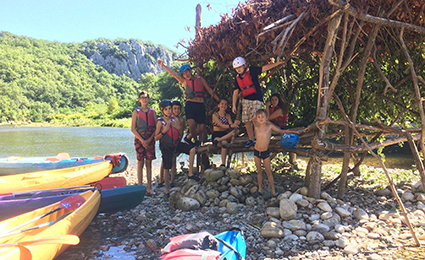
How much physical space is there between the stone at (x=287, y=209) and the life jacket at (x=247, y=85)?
2.24m

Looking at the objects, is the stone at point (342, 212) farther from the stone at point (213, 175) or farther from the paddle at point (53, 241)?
the paddle at point (53, 241)

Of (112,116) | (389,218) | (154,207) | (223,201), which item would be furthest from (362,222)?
A: (112,116)

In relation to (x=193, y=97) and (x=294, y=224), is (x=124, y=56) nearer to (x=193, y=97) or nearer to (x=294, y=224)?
(x=193, y=97)

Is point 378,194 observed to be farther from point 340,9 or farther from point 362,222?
point 340,9

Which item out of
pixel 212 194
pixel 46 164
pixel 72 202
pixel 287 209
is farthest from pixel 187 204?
pixel 46 164

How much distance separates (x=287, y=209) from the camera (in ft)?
15.9

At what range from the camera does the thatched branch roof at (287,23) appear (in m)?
4.80

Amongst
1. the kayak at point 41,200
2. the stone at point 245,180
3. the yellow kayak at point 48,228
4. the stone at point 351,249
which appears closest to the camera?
the yellow kayak at point 48,228

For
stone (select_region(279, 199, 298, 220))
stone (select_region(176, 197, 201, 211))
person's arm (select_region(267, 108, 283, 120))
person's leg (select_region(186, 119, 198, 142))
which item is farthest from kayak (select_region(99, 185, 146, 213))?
person's arm (select_region(267, 108, 283, 120))

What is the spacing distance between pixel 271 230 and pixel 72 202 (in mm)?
3310

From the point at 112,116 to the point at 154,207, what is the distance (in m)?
53.9

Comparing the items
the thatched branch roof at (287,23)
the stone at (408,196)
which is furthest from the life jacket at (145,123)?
the stone at (408,196)

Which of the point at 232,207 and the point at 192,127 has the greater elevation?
the point at 192,127

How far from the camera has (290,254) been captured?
4.09 meters
